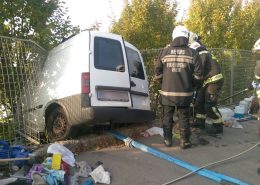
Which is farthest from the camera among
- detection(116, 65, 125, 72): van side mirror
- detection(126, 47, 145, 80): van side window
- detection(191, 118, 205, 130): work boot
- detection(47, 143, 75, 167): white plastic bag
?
detection(191, 118, 205, 130): work boot

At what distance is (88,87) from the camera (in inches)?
217

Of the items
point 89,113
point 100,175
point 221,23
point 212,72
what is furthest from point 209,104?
point 221,23

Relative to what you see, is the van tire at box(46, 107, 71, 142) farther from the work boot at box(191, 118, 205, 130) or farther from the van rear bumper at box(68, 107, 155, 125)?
the work boot at box(191, 118, 205, 130)

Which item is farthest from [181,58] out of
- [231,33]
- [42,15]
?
[231,33]

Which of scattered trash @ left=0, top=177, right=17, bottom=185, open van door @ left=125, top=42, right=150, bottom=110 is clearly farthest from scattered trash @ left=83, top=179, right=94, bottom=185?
open van door @ left=125, top=42, right=150, bottom=110

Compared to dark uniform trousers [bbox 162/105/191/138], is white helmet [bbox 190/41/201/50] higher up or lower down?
higher up

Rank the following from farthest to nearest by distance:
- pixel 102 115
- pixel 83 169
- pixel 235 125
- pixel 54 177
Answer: pixel 235 125
pixel 102 115
pixel 83 169
pixel 54 177

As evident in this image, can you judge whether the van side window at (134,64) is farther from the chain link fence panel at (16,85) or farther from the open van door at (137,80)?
the chain link fence panel at (16,85)

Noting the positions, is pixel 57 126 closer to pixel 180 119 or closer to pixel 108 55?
pixel 108 55

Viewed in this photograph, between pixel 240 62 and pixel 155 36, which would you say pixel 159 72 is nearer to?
pixel 155 36

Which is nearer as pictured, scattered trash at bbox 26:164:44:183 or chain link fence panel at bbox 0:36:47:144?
scattered trash at bbox 26:164:44:183

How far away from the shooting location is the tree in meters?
10.3

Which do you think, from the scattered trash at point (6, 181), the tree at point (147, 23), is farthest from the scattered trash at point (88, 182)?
the tree at point (147, 23)

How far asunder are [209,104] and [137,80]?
1591 millimetres
